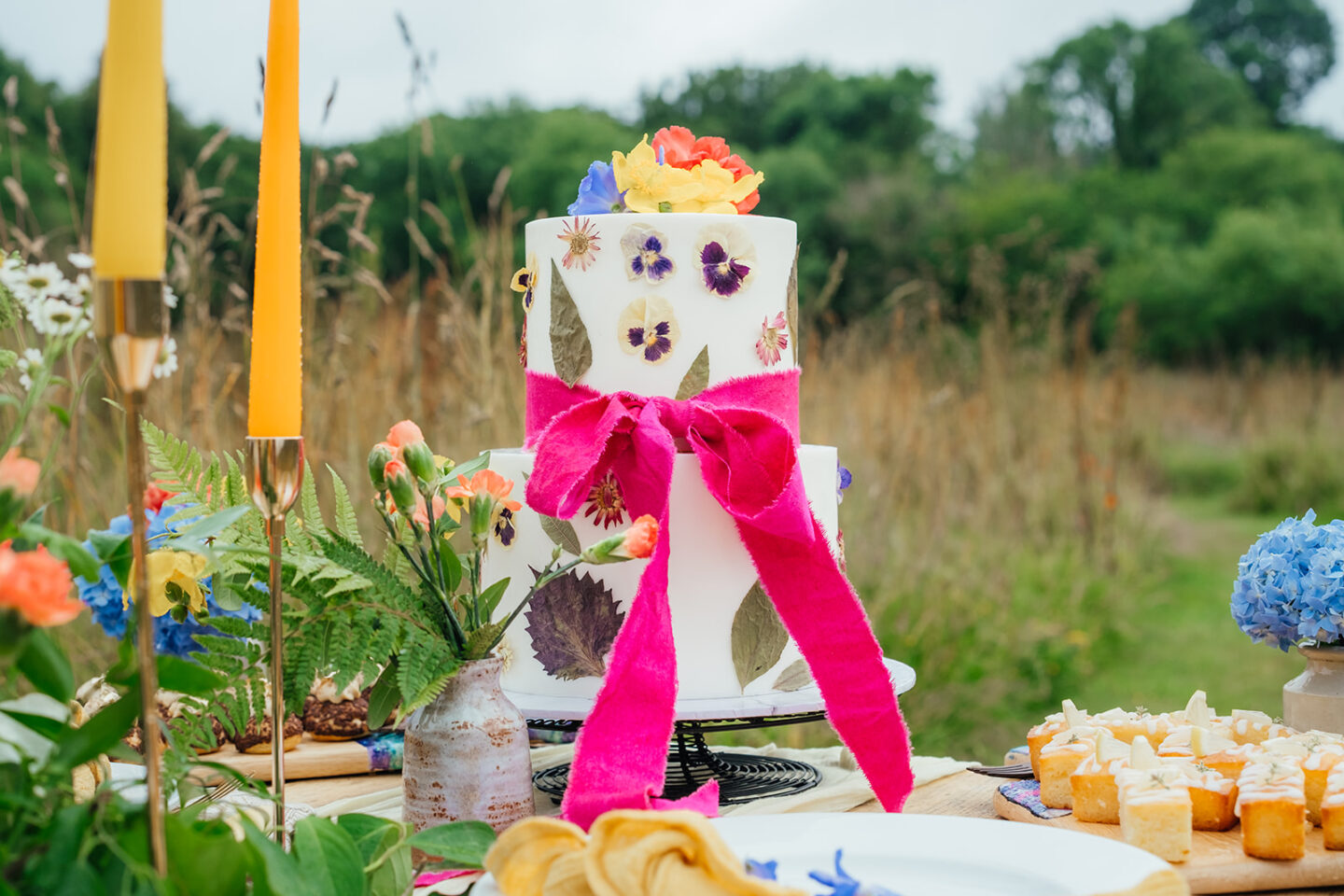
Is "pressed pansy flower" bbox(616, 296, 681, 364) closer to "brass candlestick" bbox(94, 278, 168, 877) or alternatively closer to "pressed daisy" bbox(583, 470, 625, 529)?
"pressed daisy" bbox(583, 470, 625, 529)

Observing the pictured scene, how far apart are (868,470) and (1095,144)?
1557cm

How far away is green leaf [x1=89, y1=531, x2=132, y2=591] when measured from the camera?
74cm

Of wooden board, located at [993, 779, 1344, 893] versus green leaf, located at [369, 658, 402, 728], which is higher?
green leaf, located at [369, 658, 402, 728]

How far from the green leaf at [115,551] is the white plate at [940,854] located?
0.30 meters

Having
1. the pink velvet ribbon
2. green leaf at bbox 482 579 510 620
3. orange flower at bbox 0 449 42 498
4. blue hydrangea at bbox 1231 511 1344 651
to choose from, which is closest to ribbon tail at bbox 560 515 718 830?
the pink velvet ribbon

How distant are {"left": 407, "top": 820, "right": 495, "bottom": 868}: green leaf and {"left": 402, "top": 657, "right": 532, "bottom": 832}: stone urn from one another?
100 millimetres

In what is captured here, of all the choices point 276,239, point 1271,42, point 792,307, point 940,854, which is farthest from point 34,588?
point 1271,42

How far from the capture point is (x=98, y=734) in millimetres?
637

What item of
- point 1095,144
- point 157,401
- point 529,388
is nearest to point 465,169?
point 157,401

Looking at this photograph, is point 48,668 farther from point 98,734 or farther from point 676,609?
point 676,609

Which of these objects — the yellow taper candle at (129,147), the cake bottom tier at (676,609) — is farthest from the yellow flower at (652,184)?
the yellow taper candle at (129,147)

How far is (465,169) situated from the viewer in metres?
10.1

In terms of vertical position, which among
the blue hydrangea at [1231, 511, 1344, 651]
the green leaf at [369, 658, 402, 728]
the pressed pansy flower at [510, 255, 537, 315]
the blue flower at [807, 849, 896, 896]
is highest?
the pressed pansy flower at [510, 255, 537, 315]

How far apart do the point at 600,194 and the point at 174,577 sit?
0.59 metres
